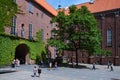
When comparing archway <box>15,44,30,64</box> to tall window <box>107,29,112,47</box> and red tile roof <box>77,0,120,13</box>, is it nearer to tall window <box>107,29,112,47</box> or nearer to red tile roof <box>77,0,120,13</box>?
tall window <box>107,29,112,47</box>

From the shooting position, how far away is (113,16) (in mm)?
57844

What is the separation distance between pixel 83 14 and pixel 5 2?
21733mm

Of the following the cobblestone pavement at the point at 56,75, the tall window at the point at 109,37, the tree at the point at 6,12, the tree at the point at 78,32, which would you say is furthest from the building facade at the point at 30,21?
the tree at the point at 6,12

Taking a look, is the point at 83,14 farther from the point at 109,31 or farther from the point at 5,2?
the point at 5,2

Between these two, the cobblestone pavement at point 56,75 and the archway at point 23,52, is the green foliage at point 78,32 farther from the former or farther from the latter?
the cobblestone pavement at point 56,75

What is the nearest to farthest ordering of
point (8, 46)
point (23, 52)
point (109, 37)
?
point (8, 46), point (23, 52), point (109, 37)

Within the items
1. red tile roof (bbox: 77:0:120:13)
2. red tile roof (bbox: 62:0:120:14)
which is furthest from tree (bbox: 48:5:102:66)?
red tile roof (bbox: 77:0:120:13)

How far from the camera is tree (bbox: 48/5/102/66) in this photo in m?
43.7

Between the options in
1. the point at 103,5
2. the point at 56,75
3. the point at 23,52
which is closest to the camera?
the point at 56,75

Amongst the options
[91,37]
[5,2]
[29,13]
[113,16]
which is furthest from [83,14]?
[5,2]

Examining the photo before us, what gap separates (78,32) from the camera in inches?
1738

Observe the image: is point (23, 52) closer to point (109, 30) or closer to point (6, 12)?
point (109, 30)

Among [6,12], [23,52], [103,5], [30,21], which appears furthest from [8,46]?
[103,5]

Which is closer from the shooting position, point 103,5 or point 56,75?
point 56,75
